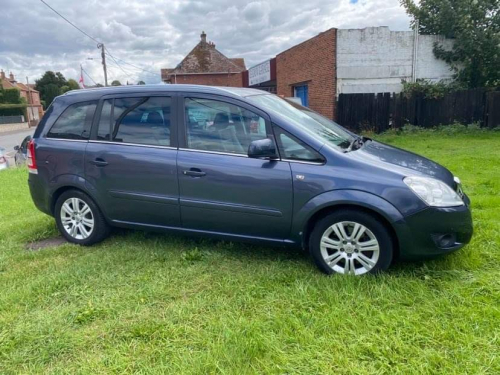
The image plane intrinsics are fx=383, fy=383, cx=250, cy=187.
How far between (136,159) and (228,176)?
101 centimetres

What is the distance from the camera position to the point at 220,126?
3.63 meters

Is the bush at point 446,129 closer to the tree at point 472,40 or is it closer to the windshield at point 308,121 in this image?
the tree at point 472,40

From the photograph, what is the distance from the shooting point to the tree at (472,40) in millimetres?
13961

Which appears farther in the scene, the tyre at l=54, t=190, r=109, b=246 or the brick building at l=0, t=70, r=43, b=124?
the brick building at l=0, t=70, r=43, b=124

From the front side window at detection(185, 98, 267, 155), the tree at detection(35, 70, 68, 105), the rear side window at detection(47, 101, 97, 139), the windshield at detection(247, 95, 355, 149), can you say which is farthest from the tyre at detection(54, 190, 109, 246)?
the tree at detection(35, 70, 68, 105)

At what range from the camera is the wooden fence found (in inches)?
536

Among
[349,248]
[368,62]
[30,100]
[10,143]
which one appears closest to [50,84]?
[30,100]

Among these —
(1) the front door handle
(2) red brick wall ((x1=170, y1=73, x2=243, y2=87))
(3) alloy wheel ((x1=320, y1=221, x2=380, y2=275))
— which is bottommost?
(3) alloy wheel ((x1=320, y1=221, x2=380, y2=275))

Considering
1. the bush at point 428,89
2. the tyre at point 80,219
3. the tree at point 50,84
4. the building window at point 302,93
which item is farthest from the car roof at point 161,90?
the tree at point 50,84

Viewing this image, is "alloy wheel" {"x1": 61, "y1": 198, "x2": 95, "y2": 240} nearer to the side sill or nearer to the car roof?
the side sill

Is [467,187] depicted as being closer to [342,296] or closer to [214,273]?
[342,296]

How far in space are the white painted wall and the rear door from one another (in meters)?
12.1

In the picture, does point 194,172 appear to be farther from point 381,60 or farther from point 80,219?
point 381,60

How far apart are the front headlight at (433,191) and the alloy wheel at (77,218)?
10.6ft
